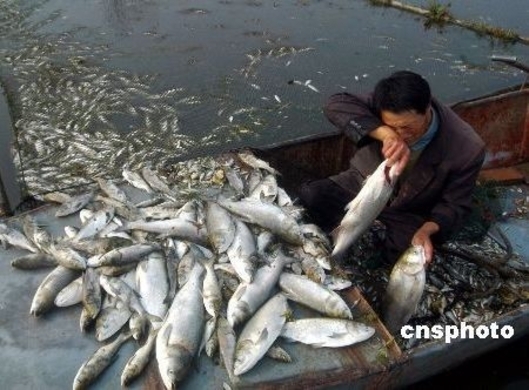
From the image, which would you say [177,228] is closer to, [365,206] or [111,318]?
[111,318]

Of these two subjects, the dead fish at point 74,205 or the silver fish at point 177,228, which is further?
the dead fish at point 74,205

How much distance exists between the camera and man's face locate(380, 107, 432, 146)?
4.15 meters

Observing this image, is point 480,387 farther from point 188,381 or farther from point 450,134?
point 188,381

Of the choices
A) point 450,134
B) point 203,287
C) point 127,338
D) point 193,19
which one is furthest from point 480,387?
point 193,19

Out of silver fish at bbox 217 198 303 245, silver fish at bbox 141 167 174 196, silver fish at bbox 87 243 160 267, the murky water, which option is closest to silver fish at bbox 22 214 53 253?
silver fish at bbox 87 243 160 267

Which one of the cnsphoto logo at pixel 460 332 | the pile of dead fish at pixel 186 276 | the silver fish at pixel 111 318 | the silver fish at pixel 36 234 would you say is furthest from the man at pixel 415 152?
the silver fish at pixel 36 234

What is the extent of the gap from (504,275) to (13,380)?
4.53m

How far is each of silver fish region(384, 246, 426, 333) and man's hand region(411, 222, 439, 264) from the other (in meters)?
0.11

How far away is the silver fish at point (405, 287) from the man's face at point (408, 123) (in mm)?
976

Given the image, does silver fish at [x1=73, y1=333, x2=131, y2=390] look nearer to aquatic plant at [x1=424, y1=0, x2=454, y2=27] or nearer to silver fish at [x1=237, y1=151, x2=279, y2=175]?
silver fish at [x1=237, y1=151, x2=279, y2=175]

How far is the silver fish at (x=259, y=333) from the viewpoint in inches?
132

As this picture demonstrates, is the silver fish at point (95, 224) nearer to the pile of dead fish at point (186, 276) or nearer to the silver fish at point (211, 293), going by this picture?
the pile of dead fish at point (186, 276)

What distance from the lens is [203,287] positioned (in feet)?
12.4

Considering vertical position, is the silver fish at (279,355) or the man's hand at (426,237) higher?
the man's hand at (426,237)
